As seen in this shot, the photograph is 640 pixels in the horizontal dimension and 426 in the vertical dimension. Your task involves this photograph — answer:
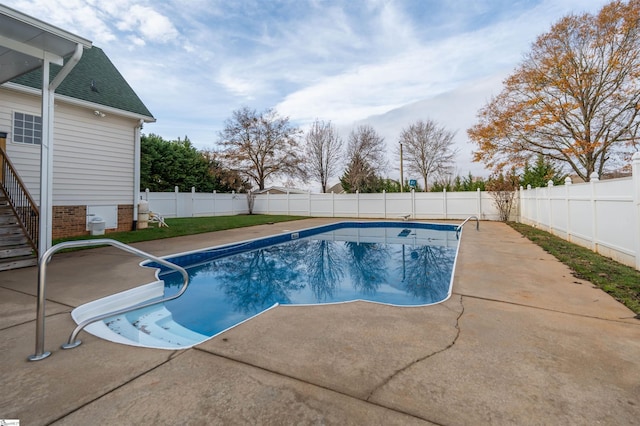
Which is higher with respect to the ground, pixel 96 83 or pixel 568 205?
pixel 96 83

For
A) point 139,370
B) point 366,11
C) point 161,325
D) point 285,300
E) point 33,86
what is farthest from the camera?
point 366,11

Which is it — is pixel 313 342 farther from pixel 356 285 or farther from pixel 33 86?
pixel 33 86

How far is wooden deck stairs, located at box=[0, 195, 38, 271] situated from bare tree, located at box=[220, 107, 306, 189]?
1787cm

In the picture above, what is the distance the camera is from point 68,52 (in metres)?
5.36

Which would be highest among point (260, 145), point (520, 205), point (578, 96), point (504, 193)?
point (578, 96)

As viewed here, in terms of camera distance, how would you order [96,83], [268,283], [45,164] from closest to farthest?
1. [45,164]
2. [268,283]
3. [96,83]

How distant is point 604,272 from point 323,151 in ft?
81.2

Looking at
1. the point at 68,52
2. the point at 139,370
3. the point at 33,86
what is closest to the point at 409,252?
the point at 139,370

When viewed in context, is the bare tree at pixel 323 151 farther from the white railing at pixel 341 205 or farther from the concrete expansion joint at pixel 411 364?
the concrete expansion joint at pixel 411 364

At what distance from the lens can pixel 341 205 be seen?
19.7 metres

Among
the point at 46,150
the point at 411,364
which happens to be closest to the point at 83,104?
the point at 46,150

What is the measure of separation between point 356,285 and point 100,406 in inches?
178

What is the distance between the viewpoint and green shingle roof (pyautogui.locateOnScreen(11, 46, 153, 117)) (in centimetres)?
830

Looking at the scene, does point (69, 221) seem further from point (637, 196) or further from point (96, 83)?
point (637, 196)
